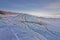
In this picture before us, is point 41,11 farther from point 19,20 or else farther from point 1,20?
point 1,20

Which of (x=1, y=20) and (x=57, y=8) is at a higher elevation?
(x=57, y=8)

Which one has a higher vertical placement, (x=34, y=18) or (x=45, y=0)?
(x=45, y=0)

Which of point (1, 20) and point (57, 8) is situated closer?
point (1, 20)

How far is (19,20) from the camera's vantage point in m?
1.16

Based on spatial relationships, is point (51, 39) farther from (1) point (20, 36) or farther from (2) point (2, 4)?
(2) point (2, 4)

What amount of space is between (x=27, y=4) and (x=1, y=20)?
12.3 inches

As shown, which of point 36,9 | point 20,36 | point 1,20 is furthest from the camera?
point 36,9

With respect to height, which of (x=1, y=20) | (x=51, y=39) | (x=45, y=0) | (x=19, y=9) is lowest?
(x=51, y=39)

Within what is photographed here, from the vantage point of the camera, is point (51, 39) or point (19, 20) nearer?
point (51, 39)

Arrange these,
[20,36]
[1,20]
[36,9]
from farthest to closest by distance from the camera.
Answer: [36,9]
[1,20]
[20,36]

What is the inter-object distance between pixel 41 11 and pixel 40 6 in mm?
56

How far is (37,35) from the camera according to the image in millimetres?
1033

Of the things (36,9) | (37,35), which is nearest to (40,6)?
(36,9)

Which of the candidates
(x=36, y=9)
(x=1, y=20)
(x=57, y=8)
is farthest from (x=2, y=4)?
(x=57, y=8)
